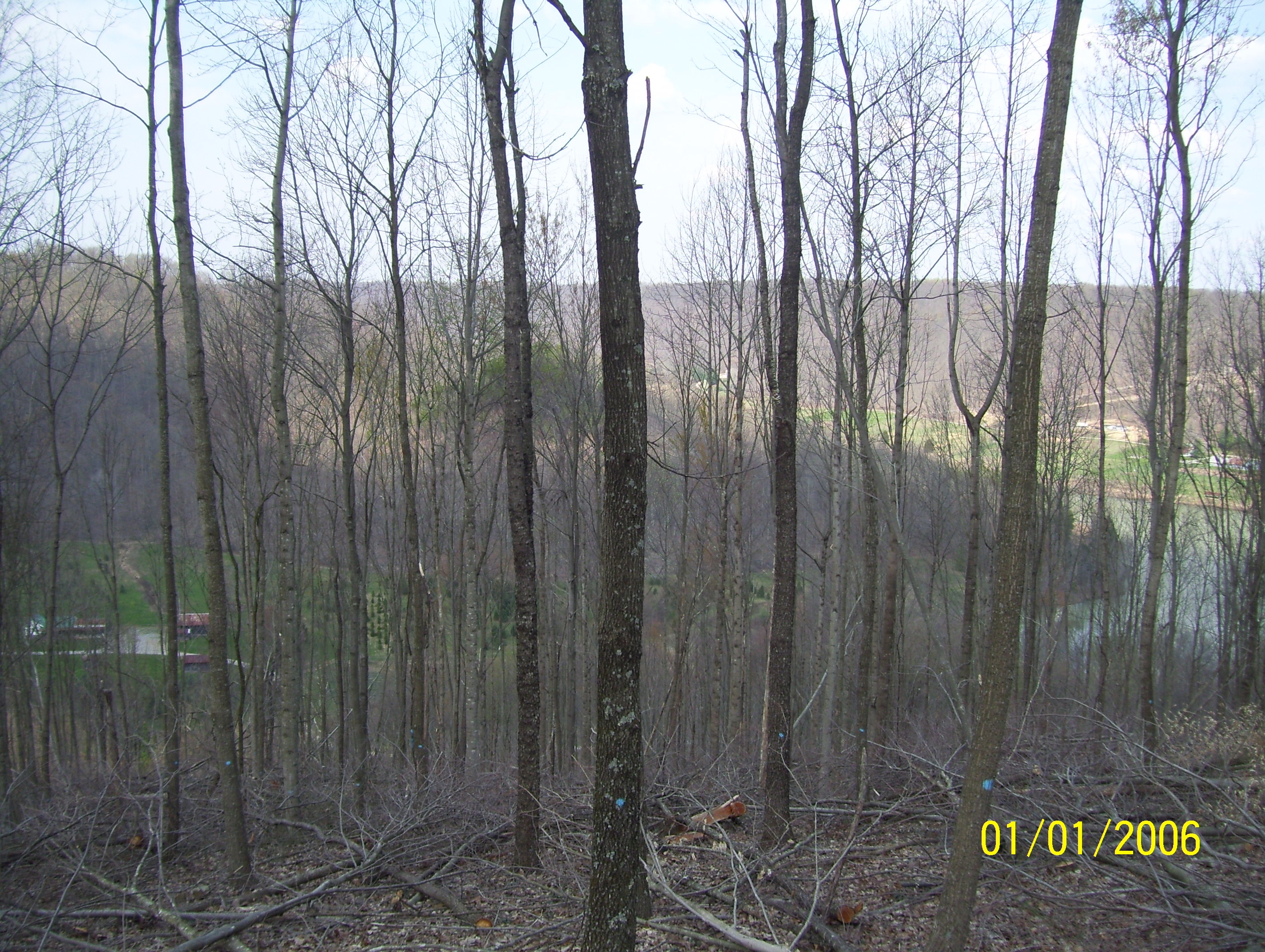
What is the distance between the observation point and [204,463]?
5516 millimetres

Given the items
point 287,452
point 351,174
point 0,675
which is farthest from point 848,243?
point 0,675

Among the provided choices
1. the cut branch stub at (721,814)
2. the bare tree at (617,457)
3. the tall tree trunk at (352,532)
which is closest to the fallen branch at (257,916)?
the tall tree trunk at (352,532)

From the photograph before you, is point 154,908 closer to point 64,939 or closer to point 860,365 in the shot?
point 64,939

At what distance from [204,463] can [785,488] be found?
4.58 meters

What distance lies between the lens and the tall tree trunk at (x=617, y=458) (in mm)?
3137

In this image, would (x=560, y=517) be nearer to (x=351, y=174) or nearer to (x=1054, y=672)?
(x=351, y=174)

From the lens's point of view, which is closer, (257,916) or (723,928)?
(723,928)

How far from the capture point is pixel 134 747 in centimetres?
819

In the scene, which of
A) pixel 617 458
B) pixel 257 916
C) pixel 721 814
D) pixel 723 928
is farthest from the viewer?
pixel 721 814

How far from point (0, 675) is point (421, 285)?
806 centimetres
